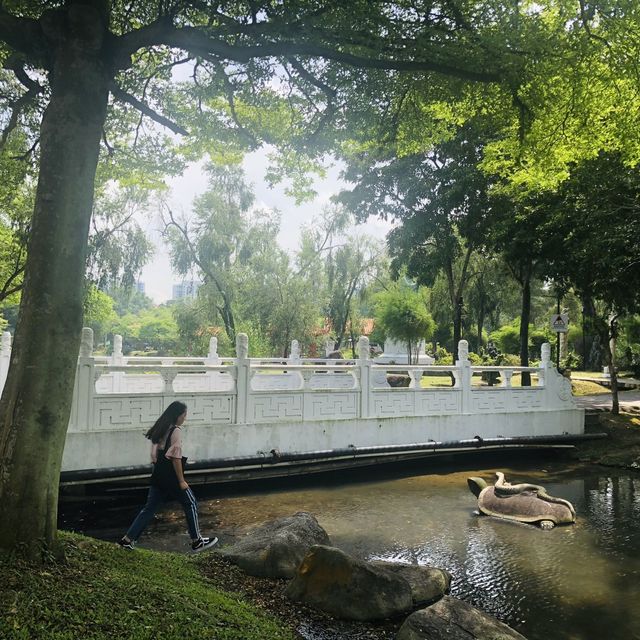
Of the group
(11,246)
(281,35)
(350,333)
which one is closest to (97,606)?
(281,35)

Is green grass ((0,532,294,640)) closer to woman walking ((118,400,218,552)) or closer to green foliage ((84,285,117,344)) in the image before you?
woman walking ((118,400,218,552))

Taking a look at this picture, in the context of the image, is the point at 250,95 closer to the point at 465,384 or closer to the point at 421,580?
the point at 421,580

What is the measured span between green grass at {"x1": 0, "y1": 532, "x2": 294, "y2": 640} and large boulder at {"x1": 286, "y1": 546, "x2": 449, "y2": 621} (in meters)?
0.73

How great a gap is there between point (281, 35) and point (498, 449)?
1086 cm

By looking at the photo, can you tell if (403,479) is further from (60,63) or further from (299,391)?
(60,63)

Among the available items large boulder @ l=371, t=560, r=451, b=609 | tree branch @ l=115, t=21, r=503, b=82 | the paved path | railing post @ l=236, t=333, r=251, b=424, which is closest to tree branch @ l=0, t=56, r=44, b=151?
tree branch @ l=115, t=21, r=503, b=82

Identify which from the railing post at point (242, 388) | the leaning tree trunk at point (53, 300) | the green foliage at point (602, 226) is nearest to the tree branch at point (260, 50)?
the leaning tree trunk at point (53, 300)

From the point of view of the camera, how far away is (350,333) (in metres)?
37.0

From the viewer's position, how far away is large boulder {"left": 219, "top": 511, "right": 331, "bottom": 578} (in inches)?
237

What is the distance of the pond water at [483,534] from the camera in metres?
5.92

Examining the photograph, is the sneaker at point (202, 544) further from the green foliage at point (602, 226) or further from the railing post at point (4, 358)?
the green foliage at point (602, 226)

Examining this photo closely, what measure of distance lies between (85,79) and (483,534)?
24.9ft

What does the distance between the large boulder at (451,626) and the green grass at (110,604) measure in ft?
3.34

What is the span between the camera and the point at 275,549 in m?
6.11
